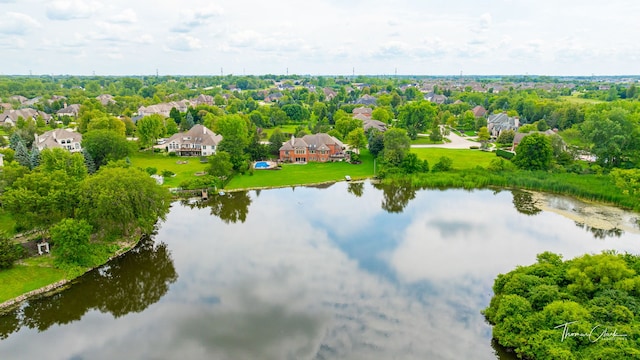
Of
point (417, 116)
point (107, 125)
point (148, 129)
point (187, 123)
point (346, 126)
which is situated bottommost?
point (187, 123)

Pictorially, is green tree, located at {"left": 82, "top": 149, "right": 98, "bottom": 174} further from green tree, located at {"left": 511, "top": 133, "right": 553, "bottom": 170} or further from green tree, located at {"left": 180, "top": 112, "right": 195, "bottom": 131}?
green tree, located at {"left": 511, "top": 133, "right": 553, "bottom": 170}

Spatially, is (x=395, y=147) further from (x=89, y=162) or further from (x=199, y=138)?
(x=89, y=162)

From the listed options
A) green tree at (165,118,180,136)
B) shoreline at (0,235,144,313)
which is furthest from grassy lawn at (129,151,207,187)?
shoreline at (0,235,144,313)

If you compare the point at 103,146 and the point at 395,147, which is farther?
the point at 395,147

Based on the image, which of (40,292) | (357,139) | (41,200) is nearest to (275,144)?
(357,139)

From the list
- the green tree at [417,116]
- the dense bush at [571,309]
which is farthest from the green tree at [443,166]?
the dense bush at [571,309]

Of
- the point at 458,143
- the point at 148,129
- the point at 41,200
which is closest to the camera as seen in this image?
the point at 41,200

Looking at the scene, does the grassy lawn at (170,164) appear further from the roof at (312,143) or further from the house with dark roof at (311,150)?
the roof at (312,143)
